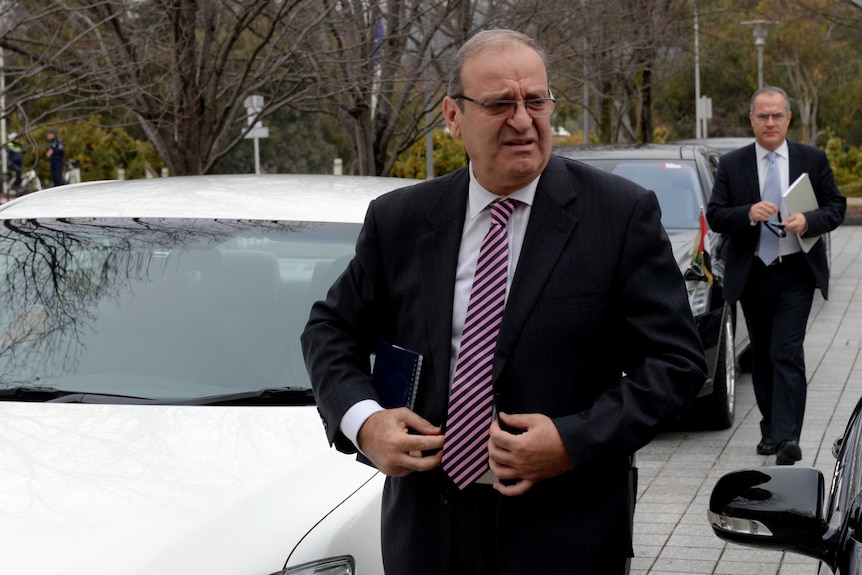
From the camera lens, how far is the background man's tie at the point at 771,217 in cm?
685

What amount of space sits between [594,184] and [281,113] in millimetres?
41133

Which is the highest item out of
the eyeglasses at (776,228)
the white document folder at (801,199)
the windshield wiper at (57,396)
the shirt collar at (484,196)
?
the shirt collar at (484,196)

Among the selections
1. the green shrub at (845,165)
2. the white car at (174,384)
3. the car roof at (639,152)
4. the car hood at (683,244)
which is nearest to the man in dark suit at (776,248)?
the car hood at (683,244)

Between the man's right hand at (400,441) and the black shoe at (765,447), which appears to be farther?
the black shoe at (765,447)

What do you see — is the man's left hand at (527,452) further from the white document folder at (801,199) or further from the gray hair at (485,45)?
the white document folder at (801,199)

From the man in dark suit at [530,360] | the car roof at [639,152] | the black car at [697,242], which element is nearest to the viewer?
the man in dark suit at [530,360]

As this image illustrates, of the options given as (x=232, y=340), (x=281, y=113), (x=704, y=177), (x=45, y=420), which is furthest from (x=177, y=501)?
(x=281, y=113)

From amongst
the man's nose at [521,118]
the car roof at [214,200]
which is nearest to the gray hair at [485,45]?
the man's nose at [521,118]

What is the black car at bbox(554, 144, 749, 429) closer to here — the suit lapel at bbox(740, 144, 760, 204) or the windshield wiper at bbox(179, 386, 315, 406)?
the suit lapel at bbox(740, 144, 760, 204)

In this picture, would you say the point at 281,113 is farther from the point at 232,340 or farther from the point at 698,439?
the point at 232,340

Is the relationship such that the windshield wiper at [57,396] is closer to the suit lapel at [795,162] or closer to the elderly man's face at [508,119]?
the elderly man's face at [508,119]

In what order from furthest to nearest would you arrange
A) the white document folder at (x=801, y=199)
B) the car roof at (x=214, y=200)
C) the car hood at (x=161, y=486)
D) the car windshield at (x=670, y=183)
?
the car windshield at (x=670, y=183) < the white document folder at (x=801, y=199) < the car roof at (x=214, y=200) < the car hood at (x=161, y=486)

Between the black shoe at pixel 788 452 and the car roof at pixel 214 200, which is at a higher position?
the car roof at pixel 214 200

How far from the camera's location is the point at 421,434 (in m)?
2.52
